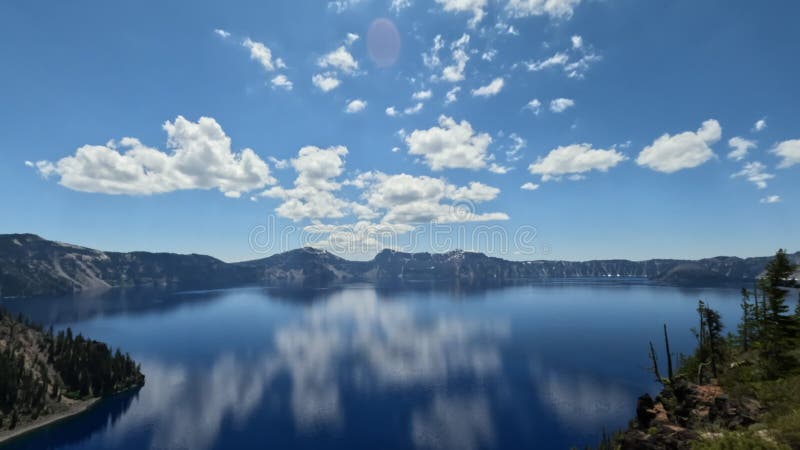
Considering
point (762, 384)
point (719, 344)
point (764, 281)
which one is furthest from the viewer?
point (719, 344)

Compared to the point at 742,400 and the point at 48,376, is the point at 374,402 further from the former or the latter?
the point at 48,376

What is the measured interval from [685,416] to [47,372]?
630ft

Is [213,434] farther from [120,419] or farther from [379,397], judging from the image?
[379,397]

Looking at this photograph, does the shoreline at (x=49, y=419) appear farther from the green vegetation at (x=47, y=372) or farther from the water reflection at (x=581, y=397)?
the water reflection at (x=581, y=397)

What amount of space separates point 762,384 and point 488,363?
12022 cm

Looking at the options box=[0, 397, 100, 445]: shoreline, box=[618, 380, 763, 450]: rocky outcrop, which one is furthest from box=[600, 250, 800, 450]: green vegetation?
box=[0, 397, 100, 445]: shoreline

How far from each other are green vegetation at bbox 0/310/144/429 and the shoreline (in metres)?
2.49

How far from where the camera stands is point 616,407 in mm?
105125

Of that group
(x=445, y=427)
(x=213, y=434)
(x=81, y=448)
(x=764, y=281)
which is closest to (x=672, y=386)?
(x=764, y=281)

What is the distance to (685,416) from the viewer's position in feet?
165

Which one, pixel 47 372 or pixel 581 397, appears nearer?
pixel 581 397

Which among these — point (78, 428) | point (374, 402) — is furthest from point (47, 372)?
point (374, 402)

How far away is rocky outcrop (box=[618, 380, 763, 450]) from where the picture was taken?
37.3 m

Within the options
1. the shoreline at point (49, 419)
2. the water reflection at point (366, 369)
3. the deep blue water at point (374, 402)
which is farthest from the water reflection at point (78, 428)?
the water reflection at point (366, 369)
